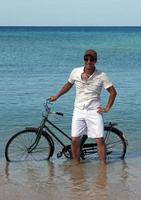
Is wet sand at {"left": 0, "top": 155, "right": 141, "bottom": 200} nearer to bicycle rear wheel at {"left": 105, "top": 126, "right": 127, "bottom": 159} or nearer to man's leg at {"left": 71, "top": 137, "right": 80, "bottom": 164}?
man's leg at {"left": 71, "top": 137, "right": 80, "bottom": 164}

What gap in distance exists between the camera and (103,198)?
7.05m

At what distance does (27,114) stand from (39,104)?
2.04m

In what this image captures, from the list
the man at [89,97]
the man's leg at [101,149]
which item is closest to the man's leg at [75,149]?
the man at [89,97]

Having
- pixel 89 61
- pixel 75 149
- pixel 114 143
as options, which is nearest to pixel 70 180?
pixel 75 149

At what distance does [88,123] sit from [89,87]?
0.53m

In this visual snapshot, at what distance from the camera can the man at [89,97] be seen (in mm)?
8109

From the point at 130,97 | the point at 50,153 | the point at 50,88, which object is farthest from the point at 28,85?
the point at 50,153

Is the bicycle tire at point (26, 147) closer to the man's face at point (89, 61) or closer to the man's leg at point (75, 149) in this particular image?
the man's leg at point (75, 149)

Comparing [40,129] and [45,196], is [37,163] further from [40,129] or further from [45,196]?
[45,196]

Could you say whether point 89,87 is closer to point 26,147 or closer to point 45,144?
point 45,144

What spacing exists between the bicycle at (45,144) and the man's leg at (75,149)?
0.15m

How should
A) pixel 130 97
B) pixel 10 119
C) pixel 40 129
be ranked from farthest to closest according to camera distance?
pixel 130 97 → pixel 10 119 → pixel 40 129

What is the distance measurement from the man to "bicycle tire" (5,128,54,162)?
0.63 m

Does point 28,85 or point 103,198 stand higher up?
point 28,85
